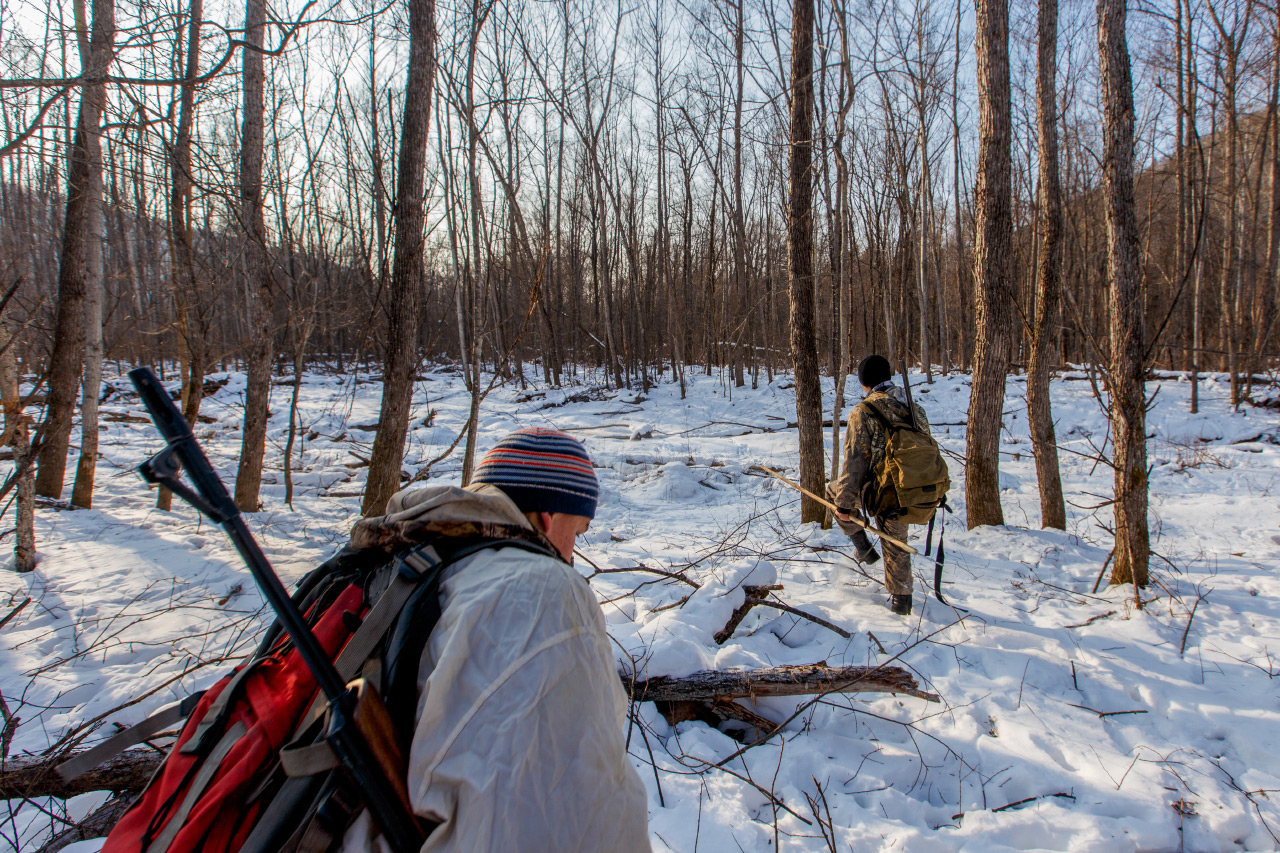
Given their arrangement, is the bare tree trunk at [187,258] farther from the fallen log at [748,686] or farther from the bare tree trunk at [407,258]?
the fallen log at [748,686]

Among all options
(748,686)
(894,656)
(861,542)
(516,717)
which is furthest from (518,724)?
(861,542)

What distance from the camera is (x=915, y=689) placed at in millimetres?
3064

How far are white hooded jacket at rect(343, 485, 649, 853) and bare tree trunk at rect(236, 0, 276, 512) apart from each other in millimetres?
6979

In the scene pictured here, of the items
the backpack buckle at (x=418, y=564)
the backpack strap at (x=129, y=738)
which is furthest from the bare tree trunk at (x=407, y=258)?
the backpack buckle at (x=418, y=564)

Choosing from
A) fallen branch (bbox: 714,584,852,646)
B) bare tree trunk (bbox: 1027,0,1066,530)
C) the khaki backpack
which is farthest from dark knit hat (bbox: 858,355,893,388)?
bare tree trunk (bbox: 1027,0,1066,530)

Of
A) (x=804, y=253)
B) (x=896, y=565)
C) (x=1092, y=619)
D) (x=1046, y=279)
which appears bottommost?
(x=1092, y=619)

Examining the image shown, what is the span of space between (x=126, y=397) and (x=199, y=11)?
45.7ft

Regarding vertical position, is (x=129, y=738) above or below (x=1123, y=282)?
below

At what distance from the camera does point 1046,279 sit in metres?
6.14

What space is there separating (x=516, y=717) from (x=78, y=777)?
2617 millimetres

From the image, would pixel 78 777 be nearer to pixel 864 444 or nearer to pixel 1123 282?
pixel 864 444

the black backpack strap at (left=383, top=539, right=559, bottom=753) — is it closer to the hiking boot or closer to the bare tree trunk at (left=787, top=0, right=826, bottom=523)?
the hiking boot

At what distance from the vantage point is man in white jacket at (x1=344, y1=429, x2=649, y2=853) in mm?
878

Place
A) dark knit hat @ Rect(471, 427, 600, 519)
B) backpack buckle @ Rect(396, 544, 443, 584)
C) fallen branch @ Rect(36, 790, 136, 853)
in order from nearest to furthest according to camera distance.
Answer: backpack buckle @ Rect(396, 544, 443, 584) → dark knit hat @ Rect(471, 427, 600, 519) → fallen branch @ Rect(36, 790, 136, 853)
